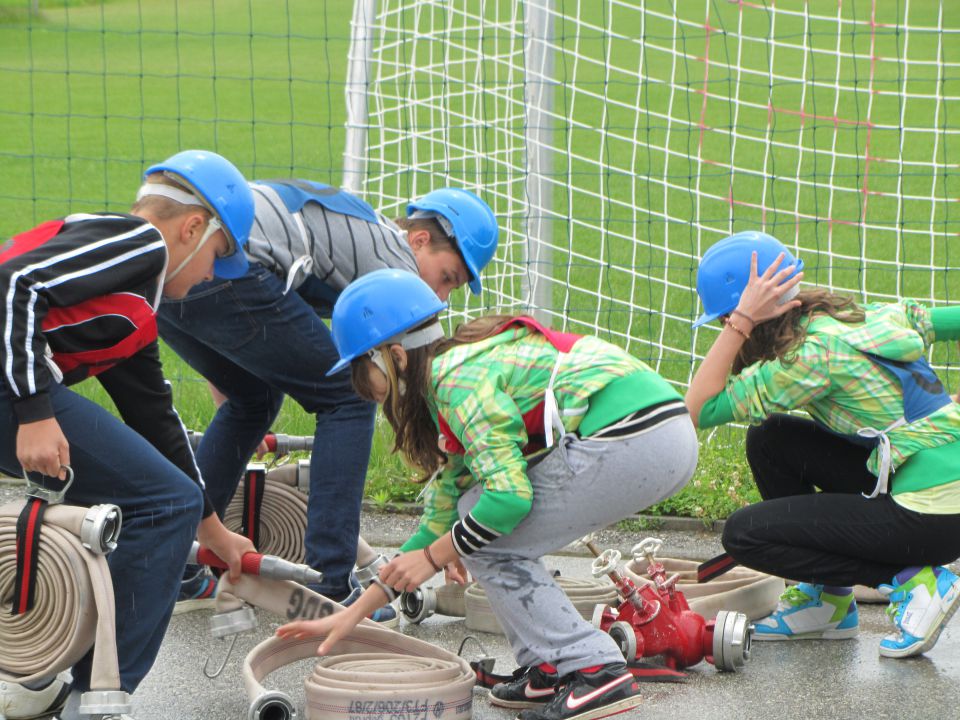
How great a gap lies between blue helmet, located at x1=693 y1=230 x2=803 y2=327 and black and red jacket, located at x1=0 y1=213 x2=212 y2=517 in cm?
160

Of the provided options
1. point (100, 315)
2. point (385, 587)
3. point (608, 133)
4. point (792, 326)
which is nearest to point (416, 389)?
point (385, 587)

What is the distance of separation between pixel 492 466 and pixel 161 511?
32.1 inches

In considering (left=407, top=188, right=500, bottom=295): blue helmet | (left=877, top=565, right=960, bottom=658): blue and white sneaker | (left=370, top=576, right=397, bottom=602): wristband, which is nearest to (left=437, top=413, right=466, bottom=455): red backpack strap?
(left=370, top=576, right=397, bottom=602): wristband

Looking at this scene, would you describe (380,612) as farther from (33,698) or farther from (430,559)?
(33,698)

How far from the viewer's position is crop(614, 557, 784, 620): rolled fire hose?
4316 mm

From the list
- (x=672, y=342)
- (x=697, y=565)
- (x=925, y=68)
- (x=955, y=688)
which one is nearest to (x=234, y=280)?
(x=697, y=565)

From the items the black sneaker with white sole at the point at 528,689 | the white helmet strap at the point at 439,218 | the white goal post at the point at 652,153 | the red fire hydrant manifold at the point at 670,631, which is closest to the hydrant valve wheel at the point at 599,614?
the red fire hydrant manifold at the point at 670,631

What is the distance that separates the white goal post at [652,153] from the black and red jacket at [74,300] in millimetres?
3588

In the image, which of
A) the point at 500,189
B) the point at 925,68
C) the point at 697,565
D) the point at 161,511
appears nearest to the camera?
the point at 161,511

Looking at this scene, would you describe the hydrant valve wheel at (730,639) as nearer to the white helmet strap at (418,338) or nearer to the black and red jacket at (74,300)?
the white helmet strap at (418,338)

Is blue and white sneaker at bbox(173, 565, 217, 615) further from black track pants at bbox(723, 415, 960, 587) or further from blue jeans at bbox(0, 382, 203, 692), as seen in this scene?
black track pants at bbox(723, 415, 960, 587)

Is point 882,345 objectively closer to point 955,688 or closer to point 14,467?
point 955,688

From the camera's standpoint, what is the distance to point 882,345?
13.0 feet

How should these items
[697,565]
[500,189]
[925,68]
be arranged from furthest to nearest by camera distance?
[925,68], [500,189], [697,565]
